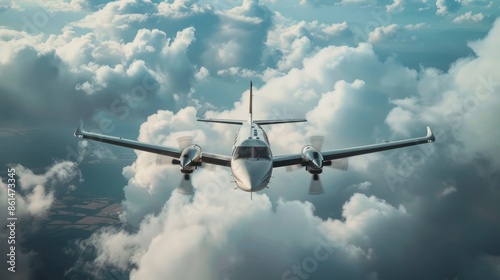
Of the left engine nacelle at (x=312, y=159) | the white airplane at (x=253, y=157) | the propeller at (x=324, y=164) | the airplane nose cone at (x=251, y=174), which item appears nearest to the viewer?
the airplane nose cone at (x=251, y=174)

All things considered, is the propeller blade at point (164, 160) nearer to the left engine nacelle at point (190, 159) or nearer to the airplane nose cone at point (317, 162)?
the left engine nacelle at point (190, 159)

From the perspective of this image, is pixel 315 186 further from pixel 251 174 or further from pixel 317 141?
pixel 251 174

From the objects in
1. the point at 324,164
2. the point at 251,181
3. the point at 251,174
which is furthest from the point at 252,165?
the point at 324,164

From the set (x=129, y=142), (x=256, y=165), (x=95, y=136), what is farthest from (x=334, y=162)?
(x=95, y=136)

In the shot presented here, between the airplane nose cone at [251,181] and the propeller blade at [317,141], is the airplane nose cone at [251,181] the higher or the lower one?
the lower one

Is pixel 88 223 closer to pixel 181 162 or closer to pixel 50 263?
pixel 50 263

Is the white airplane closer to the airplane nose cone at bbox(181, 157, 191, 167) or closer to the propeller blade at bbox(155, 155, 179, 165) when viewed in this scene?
the airplane nose cone at bbox(181, 157, 191, 167)

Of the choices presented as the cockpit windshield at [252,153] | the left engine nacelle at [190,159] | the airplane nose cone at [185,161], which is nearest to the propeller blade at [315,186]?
the cockpit windshield at [252,153]
